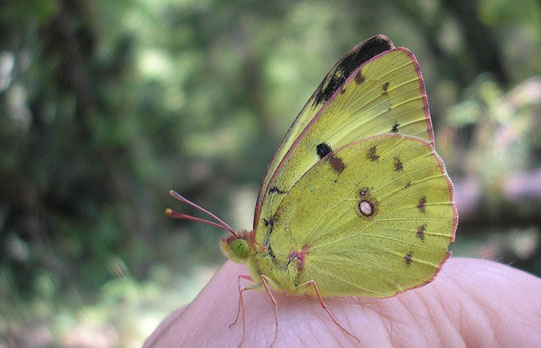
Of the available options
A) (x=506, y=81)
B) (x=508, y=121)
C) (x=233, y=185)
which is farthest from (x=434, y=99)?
(x=508, y=121)

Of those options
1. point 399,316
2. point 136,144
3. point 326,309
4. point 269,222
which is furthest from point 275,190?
point 136,144

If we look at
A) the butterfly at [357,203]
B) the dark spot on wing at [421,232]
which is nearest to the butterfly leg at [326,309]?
the butterfly at [357,203]

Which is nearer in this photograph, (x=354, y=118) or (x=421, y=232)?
(x=421, y=232)

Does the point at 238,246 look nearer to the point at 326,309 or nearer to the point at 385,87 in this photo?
the point at 326,309

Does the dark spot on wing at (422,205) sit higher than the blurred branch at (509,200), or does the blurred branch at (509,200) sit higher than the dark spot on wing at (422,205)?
the dark spot on wing at (422,205)

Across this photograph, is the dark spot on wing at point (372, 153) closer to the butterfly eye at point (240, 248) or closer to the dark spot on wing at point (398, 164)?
the dark spot on wing at point (398, 164)

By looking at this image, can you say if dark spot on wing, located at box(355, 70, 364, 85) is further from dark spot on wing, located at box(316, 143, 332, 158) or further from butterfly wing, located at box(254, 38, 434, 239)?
dark spot on wing, located at box(316, 143, 332, 158)
